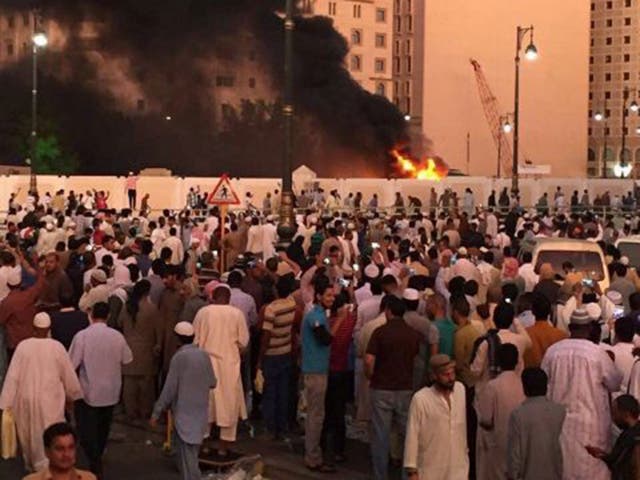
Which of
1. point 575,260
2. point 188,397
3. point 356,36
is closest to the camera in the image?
point 188,397

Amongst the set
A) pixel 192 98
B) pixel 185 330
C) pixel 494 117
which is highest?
pixel 494 117

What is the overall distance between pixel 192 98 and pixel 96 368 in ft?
199

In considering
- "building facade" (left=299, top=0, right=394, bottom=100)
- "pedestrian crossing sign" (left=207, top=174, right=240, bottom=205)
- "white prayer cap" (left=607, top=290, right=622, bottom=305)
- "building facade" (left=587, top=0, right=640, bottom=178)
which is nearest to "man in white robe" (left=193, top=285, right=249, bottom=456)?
"white prayer cap" (left=607, top=290, right=622, bottom=305)

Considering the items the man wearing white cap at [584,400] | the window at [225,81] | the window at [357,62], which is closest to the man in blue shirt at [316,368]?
the man wearing white cap at [584,400]

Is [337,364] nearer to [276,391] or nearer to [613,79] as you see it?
[276,391]

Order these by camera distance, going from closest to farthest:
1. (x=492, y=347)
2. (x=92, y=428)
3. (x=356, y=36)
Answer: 1. (x=492, y=347)
2. (x=92, y=428)
3. (x=356, y=36)

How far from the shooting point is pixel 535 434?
24.1 ft

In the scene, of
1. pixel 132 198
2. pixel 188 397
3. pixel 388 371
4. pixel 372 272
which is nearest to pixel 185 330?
pixel 188 397

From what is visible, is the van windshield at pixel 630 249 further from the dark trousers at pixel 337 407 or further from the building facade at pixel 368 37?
the building facade at pixel 368 37

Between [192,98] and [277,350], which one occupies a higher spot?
[192,98]

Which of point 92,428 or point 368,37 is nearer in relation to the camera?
point 92,428

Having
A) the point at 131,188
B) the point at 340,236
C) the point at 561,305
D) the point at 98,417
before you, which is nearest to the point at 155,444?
the point at 98,417

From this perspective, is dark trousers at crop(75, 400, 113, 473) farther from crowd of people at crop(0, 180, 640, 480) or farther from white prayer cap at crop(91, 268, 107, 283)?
white prayer cap at crop(91, 268, 107, 283)

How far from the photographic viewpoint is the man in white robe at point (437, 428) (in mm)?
7348
